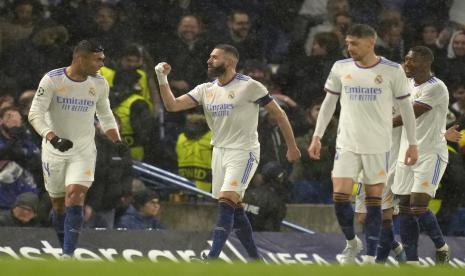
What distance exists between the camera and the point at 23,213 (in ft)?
57.9

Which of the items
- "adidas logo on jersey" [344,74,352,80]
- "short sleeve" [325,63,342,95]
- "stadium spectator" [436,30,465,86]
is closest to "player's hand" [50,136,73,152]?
"short sleeve" [325,63,342,95]

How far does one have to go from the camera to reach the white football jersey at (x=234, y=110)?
16281 mm

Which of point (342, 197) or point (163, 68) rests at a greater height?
point (163, 68)

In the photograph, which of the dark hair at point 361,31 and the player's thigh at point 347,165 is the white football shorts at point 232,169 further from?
the dark hair at point 361,31

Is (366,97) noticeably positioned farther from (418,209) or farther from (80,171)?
(80,171)

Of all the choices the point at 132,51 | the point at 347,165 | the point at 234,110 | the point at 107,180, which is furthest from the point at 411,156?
the point at 132,51

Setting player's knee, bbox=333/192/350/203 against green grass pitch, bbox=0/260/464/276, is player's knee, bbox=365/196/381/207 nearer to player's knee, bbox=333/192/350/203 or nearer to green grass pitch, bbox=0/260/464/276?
player's knee, bbox=333/192/350/203

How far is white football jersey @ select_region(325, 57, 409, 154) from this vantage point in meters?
15.4

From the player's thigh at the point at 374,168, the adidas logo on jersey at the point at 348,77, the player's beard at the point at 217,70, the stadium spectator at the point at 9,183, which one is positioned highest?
the adidas logo on jersey at the point at 348,77

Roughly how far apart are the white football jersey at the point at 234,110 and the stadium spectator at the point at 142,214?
2.27 meters

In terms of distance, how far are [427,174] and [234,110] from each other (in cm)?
216

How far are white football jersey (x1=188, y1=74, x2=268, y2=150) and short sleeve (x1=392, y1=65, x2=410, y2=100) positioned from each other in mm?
1525

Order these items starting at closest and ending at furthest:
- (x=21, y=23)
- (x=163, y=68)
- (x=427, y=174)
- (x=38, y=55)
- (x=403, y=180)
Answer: (x=163, y=68)
(x=427, y=174)
(x=403, y=180)
(x=38, y=55)
(x=21, y=23)

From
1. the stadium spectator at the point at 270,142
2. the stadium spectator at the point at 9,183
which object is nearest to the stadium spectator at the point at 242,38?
the stadium spectator at the point at 270,142
